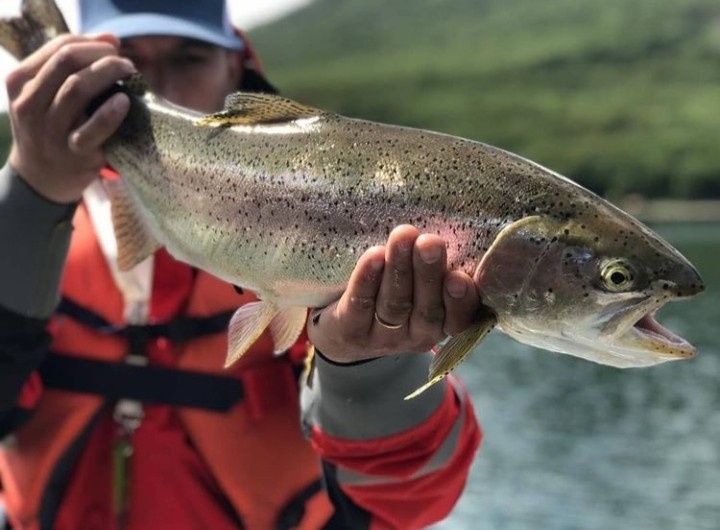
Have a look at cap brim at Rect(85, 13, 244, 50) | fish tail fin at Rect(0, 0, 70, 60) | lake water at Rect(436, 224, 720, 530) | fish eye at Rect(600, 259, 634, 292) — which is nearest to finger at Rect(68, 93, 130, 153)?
fish tail fin at Rect(0, 0, 70, 60)

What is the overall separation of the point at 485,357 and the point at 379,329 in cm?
3024

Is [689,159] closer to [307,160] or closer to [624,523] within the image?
[624,523]

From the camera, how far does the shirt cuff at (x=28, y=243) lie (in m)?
3.73

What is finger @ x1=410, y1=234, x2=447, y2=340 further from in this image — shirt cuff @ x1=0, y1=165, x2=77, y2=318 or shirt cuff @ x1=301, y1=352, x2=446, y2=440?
shirt cuff @ x1=0, y1=165, x2=77, y2=318

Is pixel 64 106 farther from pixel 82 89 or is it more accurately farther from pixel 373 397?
pixel 373 397

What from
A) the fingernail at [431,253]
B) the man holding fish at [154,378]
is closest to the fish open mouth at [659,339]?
the fingernail at [431,253]

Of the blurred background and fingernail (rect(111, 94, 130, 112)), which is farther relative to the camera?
the blurred background

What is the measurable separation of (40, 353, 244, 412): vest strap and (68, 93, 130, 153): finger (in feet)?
3.50

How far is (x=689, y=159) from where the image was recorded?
4048 inches

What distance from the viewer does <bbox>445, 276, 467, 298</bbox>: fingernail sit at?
8.84 feet

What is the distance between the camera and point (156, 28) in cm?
434

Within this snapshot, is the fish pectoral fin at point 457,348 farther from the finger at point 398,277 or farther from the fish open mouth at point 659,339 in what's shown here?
the fish open mouth at point 659,339

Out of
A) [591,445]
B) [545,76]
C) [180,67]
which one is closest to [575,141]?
[545,76]

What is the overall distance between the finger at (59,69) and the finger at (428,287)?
1.50 m
